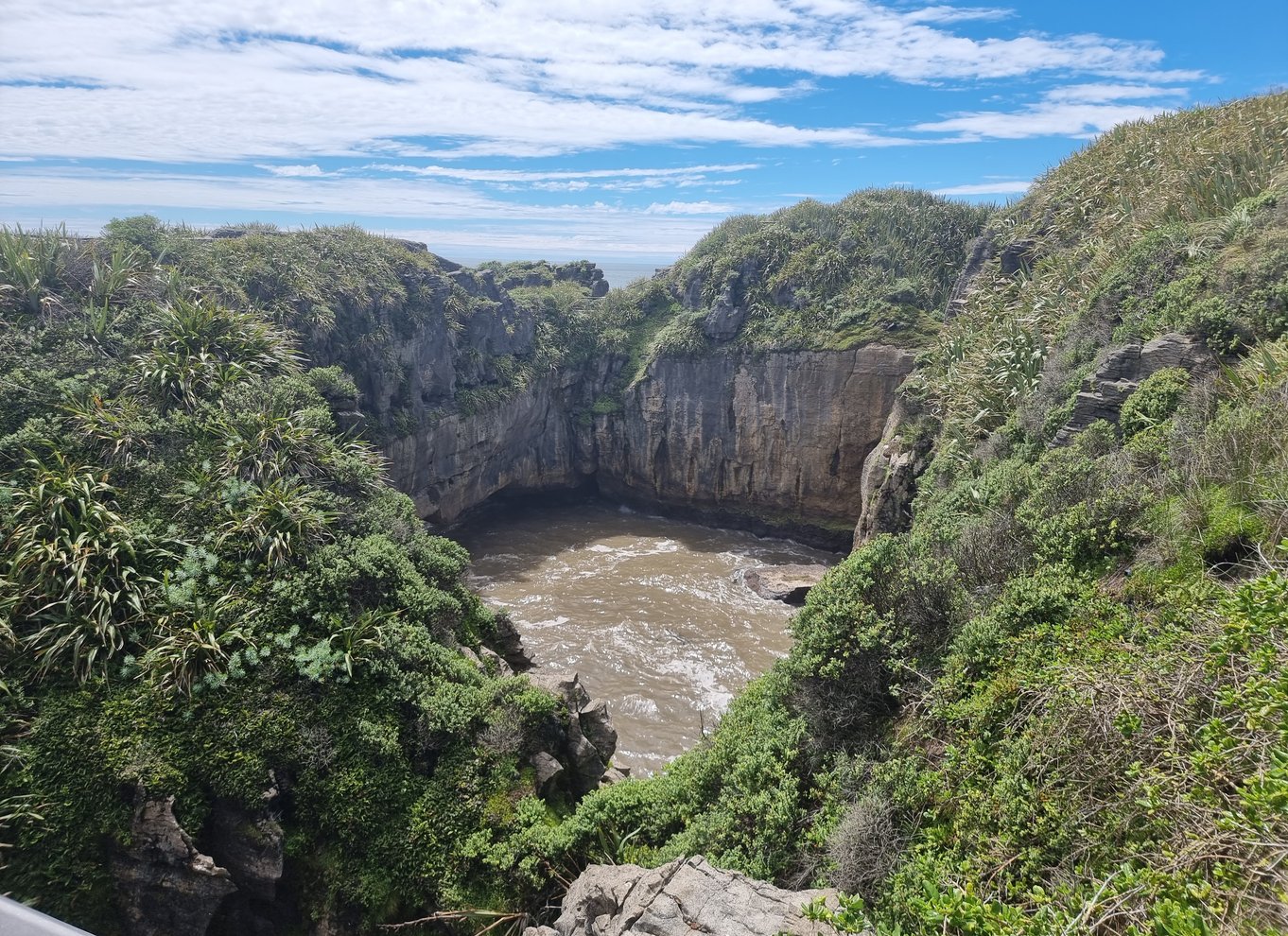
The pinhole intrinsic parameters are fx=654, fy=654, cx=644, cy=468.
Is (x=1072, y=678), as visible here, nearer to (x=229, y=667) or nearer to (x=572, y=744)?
(x=572, y=744)

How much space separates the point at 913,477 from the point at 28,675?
19312mm

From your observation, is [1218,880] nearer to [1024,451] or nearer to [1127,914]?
[1127,914]

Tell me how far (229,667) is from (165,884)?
297 cm

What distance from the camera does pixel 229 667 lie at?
10539 mm

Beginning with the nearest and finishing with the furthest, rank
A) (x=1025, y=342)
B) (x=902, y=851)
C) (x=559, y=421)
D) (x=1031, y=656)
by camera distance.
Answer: (x=902, y=851) < (x=1031, y=656) < (x=1025, y=342) < (x=559, y=421)

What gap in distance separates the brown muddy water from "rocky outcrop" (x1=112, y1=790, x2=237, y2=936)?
671cm

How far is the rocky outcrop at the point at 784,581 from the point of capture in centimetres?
2250

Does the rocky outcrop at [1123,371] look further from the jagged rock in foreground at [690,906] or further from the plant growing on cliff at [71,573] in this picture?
the plant growing on cliff at [71,573]

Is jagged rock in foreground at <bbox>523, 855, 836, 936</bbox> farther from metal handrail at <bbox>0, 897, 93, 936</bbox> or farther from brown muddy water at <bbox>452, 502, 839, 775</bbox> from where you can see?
brown muddy water at <bbox>452, 502, 839, 775</bbox>

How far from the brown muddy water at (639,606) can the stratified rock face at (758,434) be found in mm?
1464

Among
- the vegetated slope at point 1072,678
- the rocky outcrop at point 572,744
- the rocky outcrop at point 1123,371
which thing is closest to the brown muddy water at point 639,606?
the rocky outcrop at point 572,744

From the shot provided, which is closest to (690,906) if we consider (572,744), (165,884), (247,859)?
(572,744)

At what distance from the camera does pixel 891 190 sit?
37.0 m

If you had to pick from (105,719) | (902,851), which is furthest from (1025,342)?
(105,719)
